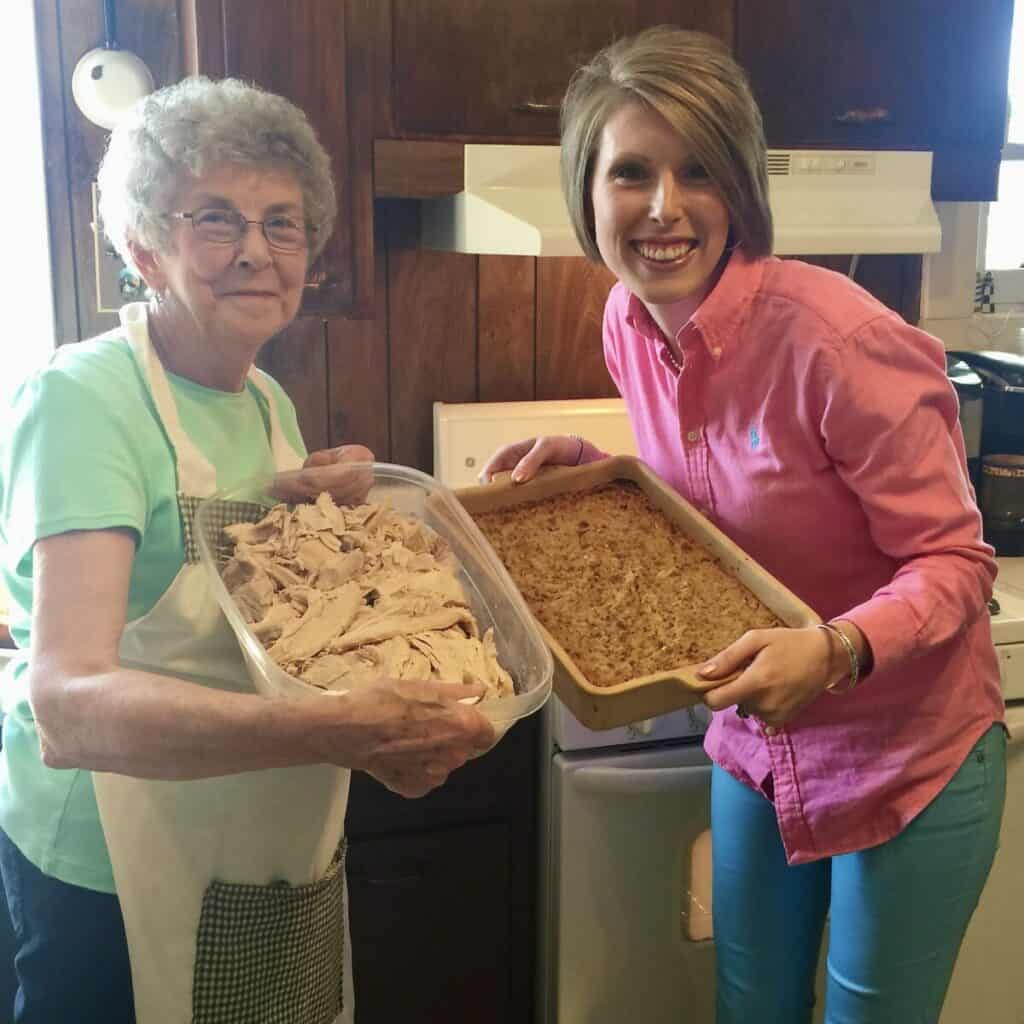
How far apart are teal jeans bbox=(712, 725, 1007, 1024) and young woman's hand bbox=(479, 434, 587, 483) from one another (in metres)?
0.45

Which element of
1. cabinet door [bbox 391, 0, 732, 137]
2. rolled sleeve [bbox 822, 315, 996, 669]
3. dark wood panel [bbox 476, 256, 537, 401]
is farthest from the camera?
dark wood panel [bbox 476, 256, 537, 401]

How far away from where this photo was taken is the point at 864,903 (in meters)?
1.26

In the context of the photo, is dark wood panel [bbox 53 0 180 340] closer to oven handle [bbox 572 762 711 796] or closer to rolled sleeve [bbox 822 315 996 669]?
oven handle [bbox 572 762 711 796]

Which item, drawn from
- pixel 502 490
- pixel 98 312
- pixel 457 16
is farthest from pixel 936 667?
pixel 98 312

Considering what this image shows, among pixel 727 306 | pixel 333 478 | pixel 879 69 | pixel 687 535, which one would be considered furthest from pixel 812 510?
pixel 879 69

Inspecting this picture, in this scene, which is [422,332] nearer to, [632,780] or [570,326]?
[570,326]

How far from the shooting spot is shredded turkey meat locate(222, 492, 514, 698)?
0.94m

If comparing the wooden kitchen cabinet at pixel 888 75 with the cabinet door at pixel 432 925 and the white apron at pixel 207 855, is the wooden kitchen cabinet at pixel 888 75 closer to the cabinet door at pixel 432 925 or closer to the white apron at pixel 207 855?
the white apron at pixel 207 855

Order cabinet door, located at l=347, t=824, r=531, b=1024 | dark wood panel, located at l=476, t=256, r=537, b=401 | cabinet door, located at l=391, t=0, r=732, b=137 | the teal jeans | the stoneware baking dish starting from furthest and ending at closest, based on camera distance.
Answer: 1. dark wood panel, located at l=476, t=256, r=537, b=401
2. cabinet door, located at l=347, t=824, r=531, b=1024
3. cabinet door, located at l=391, t=0, r=732, b=137
4. the teal jeans
5. the stoneware baking dish

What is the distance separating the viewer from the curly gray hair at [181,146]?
104cm

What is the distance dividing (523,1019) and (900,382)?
1289 mm

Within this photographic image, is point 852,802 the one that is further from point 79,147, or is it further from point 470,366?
point 79,147

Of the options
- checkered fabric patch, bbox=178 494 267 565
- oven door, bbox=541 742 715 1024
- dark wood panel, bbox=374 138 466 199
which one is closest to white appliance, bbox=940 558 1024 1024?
oven door, bbox=541 742 715 1024

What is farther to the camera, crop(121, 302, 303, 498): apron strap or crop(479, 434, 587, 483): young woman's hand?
crop(479, 434, 587, 483): young woman's hand
